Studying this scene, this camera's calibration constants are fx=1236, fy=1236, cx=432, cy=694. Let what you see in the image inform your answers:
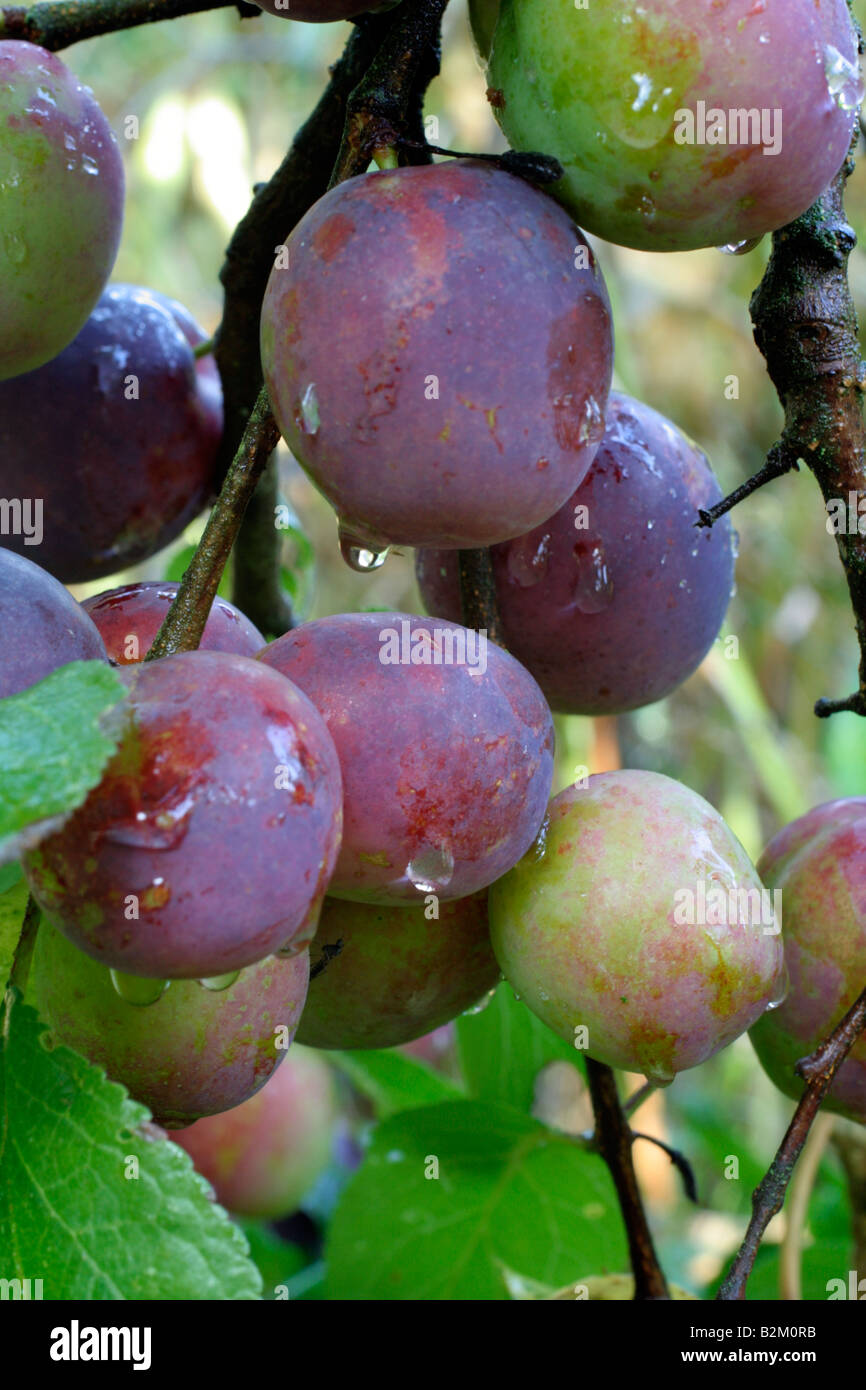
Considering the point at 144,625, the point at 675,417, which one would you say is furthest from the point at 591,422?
the point at 675,417

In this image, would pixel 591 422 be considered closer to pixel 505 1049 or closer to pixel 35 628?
pixel 35 628

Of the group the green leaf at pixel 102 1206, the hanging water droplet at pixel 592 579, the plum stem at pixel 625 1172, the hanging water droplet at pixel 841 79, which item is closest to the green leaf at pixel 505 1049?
the plum stem at pixel 625 1172

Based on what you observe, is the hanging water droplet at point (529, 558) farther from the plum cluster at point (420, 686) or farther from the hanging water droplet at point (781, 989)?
the hanging water droplet at point (781, 989)

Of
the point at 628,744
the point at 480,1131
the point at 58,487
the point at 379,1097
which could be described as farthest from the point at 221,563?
the point at 628,744

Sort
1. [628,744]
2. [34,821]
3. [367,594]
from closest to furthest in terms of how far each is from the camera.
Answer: [34,821]
[628,744]
[367,594]

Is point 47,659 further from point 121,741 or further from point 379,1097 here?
point 379,1097
